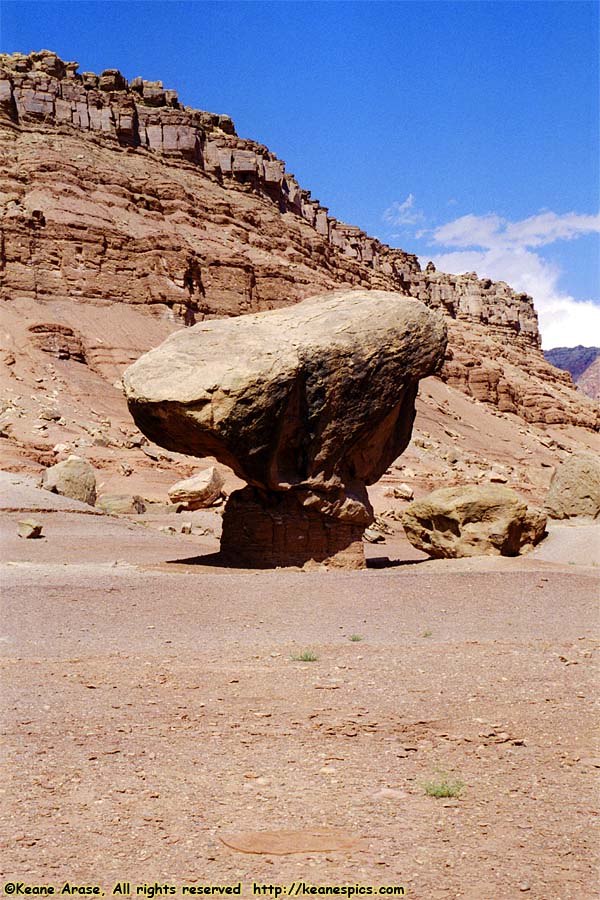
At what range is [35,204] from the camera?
152 ft

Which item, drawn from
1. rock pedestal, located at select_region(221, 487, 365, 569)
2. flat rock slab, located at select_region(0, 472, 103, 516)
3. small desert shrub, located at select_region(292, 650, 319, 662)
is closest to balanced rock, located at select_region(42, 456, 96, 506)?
flat rock slab, located at select_region(0, 472, 103, 516)

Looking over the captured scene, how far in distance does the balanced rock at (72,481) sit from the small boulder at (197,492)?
→ 2794 mm

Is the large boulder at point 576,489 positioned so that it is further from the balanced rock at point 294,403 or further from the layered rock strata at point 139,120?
the layered rock strata at point 139,120

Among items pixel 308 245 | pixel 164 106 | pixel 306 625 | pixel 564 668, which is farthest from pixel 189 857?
pixel 164 106

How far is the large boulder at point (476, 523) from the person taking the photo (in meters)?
14.9

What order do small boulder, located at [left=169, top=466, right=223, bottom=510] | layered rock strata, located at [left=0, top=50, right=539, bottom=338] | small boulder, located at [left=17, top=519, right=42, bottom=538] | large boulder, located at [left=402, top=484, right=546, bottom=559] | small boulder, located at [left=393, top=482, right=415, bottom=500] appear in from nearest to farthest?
large boulder, located at [left=402, top=484, right=546, bottom=559] → small boulder, located at [left=17, top=519, right=42, bottom=538] → small boulder, located at [left=169, top=466, right=223, bottom=510] → small boulder, located at [left=393, top=482, right=415, bottom=500] → layered rock strata, located at [left=0, top=50, right=539, bottom=338]

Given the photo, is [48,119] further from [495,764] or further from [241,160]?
[495,764]

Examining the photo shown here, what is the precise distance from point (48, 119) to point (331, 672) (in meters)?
54.0

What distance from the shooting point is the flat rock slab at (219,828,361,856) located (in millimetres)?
3631

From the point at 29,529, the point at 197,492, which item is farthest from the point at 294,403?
the point at 197,492

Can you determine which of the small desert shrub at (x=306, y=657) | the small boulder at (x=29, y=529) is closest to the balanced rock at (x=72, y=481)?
the small boulder at (x=29, y=529)

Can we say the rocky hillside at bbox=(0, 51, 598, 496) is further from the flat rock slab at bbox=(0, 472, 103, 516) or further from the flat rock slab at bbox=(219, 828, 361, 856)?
the flat rock slab at bbox=(219, 828, 361, 856)

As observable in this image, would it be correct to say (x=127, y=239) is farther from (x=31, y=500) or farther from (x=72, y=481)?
(x=31, y=500)

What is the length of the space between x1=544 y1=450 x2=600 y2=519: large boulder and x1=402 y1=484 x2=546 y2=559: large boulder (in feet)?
16.7
